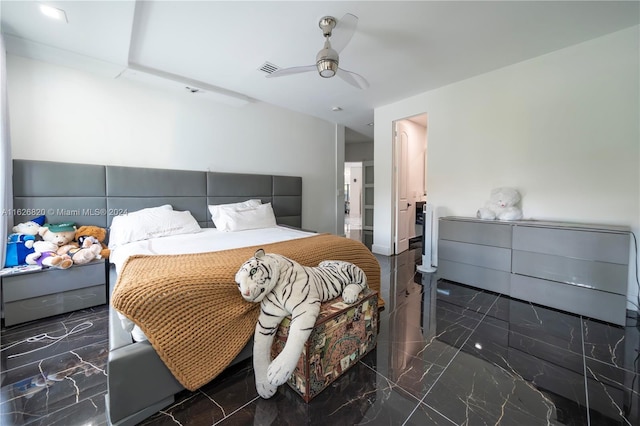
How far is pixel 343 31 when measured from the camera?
187 cm

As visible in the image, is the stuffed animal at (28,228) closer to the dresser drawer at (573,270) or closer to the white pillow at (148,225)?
the white pillow at (148,225)

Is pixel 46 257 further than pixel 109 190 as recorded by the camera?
No

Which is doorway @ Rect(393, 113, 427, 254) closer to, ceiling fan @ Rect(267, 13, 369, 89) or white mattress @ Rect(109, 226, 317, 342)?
ceiling fan @ Rect(267, 13, 369, 89)

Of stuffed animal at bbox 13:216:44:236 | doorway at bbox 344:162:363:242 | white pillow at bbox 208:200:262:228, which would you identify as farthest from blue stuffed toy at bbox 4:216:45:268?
doorway at bbox 344:162:363:242

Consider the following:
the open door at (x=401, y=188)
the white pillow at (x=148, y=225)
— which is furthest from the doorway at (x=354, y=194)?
the white pillow at (x=148, y=225)

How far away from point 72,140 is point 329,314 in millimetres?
3033

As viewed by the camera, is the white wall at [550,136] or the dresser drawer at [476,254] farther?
the dresser drawer at [476,254]

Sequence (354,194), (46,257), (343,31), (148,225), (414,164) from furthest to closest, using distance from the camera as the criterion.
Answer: (354,194) → (414,164) → (148,225) → (46,257) → (343,31)

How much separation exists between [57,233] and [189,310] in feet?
6.39

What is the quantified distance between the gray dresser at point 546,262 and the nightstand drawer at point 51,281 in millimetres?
3612

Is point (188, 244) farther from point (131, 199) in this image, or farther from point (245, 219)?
point (131, 199)

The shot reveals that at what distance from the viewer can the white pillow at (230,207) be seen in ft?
10.2

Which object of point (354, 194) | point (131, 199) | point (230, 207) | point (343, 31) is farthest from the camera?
point (354, 194)

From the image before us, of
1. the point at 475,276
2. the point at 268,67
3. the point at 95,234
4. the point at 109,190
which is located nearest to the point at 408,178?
the point at 475,276
